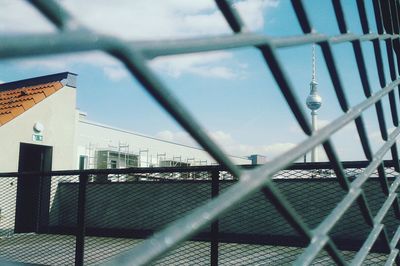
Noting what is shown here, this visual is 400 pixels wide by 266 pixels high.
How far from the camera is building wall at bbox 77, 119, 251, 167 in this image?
20062 millimetres

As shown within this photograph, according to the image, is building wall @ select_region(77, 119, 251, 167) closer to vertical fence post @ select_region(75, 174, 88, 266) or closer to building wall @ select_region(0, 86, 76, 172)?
building wall @ select_region(0, 86, 76, 172)

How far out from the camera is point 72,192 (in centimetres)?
1184

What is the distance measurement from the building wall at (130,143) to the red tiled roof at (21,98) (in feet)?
17.2

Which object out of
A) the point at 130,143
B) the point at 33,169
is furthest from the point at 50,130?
the point at 130,143

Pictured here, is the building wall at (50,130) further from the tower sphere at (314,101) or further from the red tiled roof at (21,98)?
the tower sphere at (314,101)

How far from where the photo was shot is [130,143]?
25.6 m

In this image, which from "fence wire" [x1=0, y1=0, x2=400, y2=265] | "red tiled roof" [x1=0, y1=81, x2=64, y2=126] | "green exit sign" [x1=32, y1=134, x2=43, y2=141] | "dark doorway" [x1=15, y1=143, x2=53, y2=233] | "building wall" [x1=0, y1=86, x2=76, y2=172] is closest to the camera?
"fence wire" [x1=0, y1=0, x2=400, y2=265]

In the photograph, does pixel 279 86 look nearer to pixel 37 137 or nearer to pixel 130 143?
pixel 37 137

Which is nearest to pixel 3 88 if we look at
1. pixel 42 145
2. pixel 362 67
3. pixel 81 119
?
pixel 42 145

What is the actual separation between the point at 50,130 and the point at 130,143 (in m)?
13.5

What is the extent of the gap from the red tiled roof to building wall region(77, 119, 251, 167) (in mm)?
5236

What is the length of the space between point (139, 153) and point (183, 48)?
2593 cm

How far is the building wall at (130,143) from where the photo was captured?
2006 centimetres

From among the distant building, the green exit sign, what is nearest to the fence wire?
the distant building
